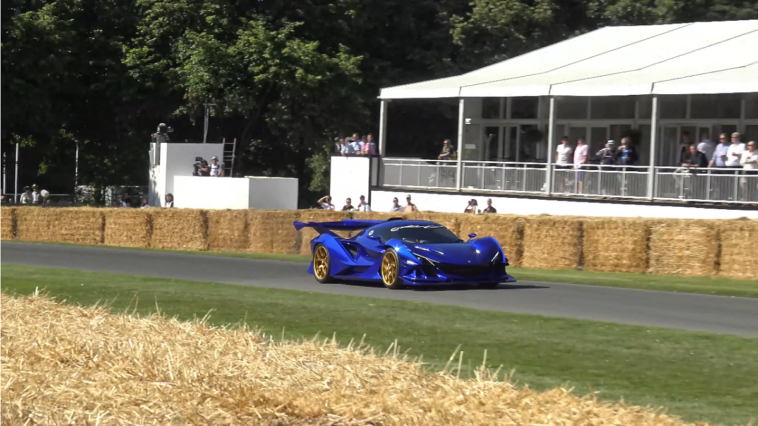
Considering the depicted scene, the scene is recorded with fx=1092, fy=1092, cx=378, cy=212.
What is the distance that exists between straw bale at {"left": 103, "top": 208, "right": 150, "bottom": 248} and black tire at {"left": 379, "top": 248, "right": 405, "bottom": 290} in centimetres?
1487

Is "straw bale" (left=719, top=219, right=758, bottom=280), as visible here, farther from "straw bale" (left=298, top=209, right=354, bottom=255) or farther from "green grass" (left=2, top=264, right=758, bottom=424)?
"straw bale" (left=298, top=209, right=354, bottom=255)

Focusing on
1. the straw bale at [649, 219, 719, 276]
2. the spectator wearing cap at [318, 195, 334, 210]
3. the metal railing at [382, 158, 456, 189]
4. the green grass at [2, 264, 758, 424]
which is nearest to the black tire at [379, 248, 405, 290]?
the green grass at [2, 264, 758, 424]

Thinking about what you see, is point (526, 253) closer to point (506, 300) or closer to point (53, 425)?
point (506, 300)

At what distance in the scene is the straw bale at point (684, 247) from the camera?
1997cm

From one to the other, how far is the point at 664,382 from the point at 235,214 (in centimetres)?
2094

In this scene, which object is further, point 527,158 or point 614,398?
point 527,158

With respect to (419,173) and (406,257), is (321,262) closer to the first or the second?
(406,257)

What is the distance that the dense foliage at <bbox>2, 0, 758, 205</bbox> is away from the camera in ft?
135

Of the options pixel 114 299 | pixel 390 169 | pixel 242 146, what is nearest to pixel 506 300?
pixel 114 299

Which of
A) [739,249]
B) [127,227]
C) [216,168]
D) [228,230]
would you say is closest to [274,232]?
[228,230]

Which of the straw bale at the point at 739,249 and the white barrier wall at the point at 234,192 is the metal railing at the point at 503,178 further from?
the straw bale at the point at 739,249

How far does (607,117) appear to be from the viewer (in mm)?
33656

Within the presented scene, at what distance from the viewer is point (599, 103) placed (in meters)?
34.0

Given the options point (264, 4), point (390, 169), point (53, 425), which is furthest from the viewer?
point (264, 4)
